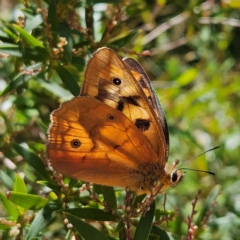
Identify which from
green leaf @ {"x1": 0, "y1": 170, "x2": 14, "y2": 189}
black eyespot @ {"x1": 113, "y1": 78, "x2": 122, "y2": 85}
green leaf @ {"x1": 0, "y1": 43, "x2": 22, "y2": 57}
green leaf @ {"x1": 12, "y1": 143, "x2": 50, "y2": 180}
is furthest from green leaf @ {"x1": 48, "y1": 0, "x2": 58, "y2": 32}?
green leaf @ {"x1": 0, "y1": 170, "x2": 14, "y2": 189}

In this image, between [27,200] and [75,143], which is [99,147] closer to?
[75,143]

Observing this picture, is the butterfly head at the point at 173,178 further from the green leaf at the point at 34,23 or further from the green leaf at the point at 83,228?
the green leaf at the point at 34,23

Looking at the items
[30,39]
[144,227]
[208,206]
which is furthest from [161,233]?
[30,39]

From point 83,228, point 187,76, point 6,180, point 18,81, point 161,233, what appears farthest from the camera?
point 187,76

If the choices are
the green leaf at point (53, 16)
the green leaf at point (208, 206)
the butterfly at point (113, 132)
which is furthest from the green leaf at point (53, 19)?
the green leaf at point (208, 206)

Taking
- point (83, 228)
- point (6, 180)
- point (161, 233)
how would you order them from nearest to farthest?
point (83, 228)
point (161, 233)
point (6, 180)
